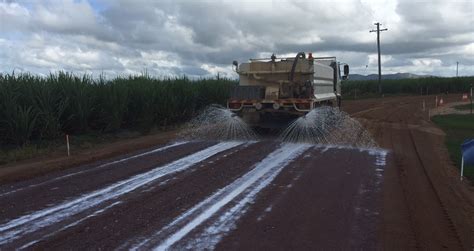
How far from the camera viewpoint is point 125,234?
5.57 metres

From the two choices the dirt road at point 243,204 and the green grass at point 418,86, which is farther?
the green grass at point 418,86

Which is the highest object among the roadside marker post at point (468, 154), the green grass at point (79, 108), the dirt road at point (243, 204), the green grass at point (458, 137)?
the green grass at point (79, 108)

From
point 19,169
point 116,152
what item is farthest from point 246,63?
point 19,169

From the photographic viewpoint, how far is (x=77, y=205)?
22.6ft

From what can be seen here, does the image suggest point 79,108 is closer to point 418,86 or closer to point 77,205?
point 77,205

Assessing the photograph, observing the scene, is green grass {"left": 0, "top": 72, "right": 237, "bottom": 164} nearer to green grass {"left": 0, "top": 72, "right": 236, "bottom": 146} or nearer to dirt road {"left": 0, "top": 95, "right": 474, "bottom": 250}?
green grass {"left": 0, "top": 72, "right": 236, "bottom": 146}

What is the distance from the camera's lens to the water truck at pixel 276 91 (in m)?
14.6

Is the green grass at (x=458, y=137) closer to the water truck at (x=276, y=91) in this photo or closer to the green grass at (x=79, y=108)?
the water truck at (x=276, y=91)

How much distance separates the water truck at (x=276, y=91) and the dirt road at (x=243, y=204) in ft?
11.6

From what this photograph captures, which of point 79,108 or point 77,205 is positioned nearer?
point 77,205

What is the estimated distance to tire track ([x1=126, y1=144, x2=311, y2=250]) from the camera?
530 centimetres

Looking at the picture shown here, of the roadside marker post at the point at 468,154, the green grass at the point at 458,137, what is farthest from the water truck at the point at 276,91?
the roadside marker post at the point at 468,154

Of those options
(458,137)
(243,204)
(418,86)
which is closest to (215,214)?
(243,204)

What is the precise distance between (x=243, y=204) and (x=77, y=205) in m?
2.41
